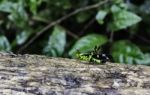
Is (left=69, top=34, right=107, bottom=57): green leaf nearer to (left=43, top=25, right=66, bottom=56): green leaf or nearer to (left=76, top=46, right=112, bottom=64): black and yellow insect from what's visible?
(left=43, top=25, right=66, bottom=56): green leaf

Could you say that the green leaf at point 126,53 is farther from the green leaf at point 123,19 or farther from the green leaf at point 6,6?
the green leaf at point 6,6

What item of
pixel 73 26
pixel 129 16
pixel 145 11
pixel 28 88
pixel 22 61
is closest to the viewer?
pixel 28 88

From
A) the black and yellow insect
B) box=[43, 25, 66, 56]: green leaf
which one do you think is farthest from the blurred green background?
the black and yellow insect

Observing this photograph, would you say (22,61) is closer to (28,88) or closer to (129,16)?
(28,88)

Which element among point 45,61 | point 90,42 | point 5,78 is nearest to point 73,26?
point 90,42

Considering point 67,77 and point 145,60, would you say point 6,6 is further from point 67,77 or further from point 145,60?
point 67,77

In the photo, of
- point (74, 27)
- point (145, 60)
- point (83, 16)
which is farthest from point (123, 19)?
point (74, 27)
